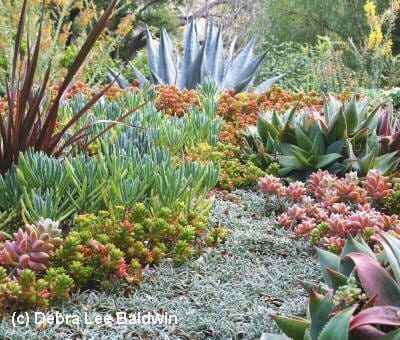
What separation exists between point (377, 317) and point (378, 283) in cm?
18

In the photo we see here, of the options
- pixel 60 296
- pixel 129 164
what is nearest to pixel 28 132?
pixel 129 164

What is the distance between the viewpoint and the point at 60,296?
2146 mm

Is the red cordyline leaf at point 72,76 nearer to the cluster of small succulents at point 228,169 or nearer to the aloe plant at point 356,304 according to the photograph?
the cluster of small succulents at point 228,169

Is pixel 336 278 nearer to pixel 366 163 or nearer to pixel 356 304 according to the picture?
pixel 356 304

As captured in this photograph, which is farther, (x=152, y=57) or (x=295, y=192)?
(x=152, y=57)

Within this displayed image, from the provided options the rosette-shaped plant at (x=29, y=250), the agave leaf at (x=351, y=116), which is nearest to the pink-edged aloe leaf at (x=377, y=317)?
the rosette-shaped plant at (x=29, y=250)

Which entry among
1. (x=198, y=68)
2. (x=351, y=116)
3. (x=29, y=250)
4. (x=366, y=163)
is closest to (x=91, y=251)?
(x=29, y=250)

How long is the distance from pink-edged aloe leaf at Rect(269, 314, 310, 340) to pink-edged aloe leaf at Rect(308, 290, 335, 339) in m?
0.03

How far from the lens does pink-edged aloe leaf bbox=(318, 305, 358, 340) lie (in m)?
1.66

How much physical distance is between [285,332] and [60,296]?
772mm

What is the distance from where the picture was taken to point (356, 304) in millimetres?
1711

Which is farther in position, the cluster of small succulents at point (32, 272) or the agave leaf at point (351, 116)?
the agave leaf at point (351, 116)

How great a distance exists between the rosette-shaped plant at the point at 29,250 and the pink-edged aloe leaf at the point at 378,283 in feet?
3.51

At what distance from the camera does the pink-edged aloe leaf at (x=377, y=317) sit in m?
1.75
